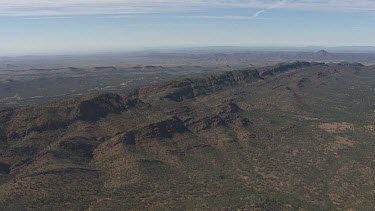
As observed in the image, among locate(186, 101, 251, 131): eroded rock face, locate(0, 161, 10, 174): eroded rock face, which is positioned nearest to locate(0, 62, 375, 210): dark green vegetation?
locate(0, 161, 10, 174): eroded rock face

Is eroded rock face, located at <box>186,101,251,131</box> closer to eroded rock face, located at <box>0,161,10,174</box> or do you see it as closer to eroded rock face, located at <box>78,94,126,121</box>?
eroded rock face, located at <box>78,94,126,121</box>

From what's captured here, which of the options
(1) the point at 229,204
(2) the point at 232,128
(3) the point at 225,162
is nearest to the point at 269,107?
(2) the point at 232,128

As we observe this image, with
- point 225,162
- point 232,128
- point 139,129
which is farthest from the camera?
point 232,128

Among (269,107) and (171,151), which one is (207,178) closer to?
(171,151)

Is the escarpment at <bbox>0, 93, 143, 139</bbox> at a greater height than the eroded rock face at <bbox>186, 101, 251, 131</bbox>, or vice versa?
the escarpment at <bbox>0, 93, 143, 139</bbox>

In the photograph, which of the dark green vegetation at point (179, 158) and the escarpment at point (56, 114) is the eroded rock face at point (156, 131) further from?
the escarpment at point (56, 114)

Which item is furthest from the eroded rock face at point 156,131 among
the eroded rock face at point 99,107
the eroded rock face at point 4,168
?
the eroded rock face at point 4,168
